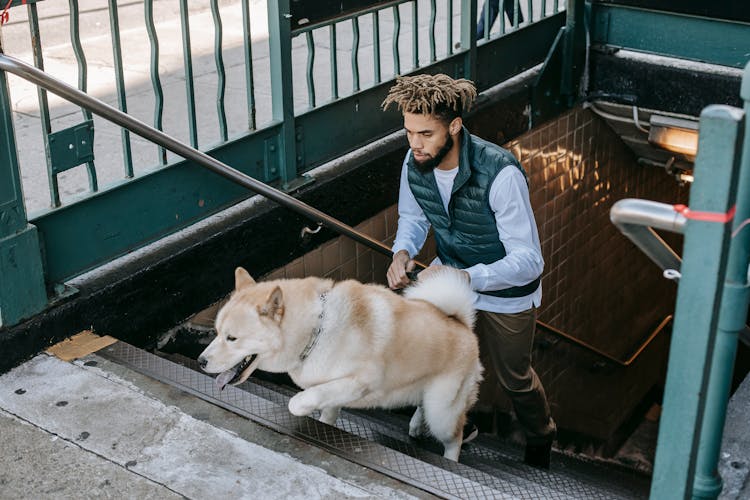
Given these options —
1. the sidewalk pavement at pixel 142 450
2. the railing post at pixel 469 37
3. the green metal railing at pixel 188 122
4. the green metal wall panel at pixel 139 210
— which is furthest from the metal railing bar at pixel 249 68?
the railing post at pixel 469 37

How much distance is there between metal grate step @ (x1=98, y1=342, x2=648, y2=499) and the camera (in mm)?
3908

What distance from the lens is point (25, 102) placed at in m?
7.26

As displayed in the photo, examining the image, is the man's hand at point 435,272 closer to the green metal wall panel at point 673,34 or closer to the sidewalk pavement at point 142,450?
the sidewalk pavement at point 142,450

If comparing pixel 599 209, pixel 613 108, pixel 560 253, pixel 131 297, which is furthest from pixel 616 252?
pixel 131 297

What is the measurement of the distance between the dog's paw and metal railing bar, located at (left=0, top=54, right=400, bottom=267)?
1351mm

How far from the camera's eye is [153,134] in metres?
4.63

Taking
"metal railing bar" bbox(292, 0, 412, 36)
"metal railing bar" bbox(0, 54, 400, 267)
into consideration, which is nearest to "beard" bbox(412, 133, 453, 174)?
"metal railing bar" bbox(0, 54, 400, 267)

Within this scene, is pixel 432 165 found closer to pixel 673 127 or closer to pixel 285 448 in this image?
pixel 285 448

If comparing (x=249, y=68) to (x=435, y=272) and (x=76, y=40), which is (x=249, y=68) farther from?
(x=435, y=272)

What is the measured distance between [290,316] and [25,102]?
13.2ft

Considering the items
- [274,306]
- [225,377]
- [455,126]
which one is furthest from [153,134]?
[455,126]

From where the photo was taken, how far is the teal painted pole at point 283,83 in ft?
18.3

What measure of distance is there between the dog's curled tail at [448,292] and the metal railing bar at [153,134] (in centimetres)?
92

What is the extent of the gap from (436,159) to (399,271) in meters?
0.62
